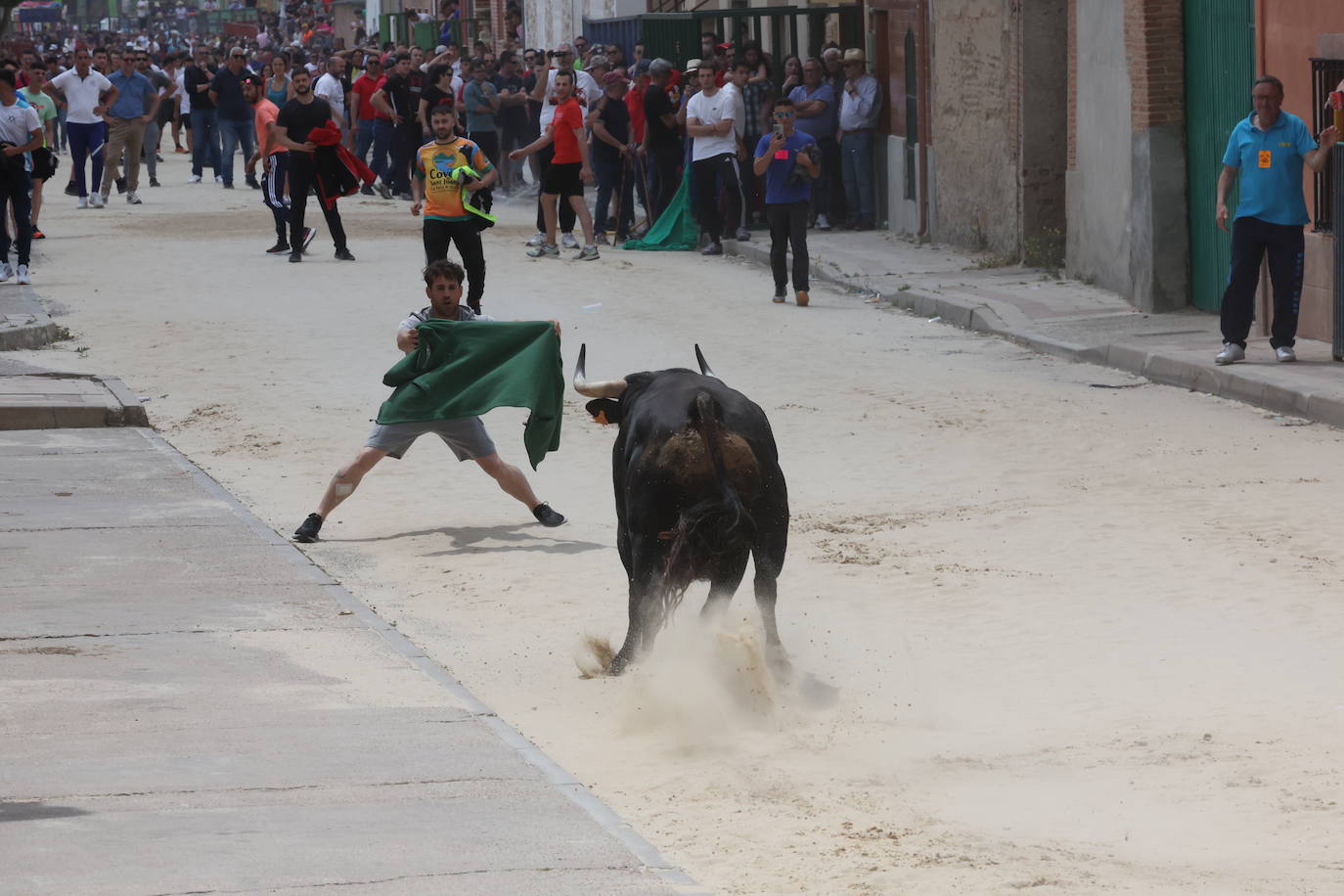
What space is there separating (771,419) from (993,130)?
9426 mm

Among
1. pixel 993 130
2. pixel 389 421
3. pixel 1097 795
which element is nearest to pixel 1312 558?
pixel 1097 795

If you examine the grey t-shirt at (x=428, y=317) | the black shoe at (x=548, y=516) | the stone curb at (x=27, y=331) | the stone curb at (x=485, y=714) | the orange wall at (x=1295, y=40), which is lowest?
the stone curb at (x=485, y=714)

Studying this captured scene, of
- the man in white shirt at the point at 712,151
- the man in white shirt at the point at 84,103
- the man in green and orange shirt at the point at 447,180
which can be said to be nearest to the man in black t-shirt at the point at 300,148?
the man in white shirt at the point at 712,151

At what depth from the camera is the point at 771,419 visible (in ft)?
42.3

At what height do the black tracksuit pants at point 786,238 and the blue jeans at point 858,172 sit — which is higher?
the blue jeans at point 858,172

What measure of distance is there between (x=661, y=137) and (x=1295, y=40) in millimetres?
10331

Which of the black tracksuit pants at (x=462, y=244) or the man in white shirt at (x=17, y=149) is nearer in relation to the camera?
the black tracksuit pants at (x=462, y=244)

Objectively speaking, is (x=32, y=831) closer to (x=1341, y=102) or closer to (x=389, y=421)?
(x=389, y=421)

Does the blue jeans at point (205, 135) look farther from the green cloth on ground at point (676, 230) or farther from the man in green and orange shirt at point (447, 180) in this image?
the man in green and orange shirt at point (447, 180)

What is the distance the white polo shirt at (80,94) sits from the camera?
27672mm

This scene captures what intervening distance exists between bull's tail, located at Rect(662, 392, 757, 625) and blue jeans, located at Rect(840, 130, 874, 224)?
17951 millimetres

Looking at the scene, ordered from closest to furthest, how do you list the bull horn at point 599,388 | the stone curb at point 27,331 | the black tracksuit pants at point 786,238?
the bull horn at point 599,388, the stone curb at point 27,331, the black tracksuit pants at point 786,238

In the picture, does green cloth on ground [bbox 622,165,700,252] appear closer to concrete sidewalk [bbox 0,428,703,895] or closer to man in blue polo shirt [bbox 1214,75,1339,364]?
man in blue polo shirt [bbox 1214,75,1339,364]

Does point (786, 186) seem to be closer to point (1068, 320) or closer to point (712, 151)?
point (1068, 320)
